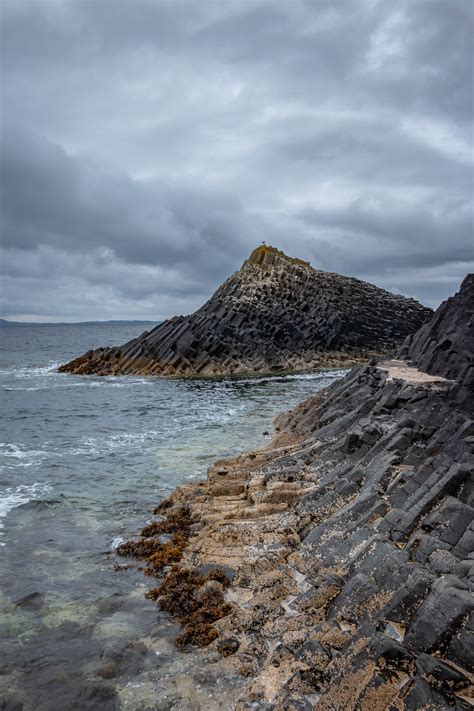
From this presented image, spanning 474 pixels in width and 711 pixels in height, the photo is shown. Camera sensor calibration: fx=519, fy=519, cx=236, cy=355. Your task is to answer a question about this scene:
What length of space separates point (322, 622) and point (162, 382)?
40145 mm

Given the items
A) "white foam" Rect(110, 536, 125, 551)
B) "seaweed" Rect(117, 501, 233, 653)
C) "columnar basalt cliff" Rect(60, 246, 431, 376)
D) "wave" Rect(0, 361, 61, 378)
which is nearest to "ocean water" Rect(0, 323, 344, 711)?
"white foam" Rect(110, 536, 125, 551)

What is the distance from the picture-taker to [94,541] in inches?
507

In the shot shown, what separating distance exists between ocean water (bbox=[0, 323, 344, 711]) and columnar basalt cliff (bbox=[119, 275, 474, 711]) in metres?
0.68

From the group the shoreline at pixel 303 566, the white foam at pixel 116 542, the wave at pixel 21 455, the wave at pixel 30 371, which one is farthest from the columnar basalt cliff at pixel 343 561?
the wave at pixel 30 371

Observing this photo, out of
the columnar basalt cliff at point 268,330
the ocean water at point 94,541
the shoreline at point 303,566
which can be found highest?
the columnar basalt cliff at point 268,330

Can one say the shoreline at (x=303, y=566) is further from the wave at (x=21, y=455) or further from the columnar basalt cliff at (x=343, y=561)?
the wave at (x=21, y=455)

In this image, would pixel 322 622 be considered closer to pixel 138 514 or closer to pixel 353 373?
pixel 138 514

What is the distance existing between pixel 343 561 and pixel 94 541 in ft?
21.4

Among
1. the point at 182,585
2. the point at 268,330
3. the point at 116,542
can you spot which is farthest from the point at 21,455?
the point at 268,330

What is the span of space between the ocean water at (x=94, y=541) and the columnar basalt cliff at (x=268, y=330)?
62.5ft

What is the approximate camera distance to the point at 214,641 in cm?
841

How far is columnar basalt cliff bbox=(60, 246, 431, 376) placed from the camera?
54.2 metres

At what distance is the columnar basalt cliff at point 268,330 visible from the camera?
5416 centimetres

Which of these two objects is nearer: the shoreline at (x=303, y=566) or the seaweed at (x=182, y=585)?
the shoreline at (x=303, y=566)
